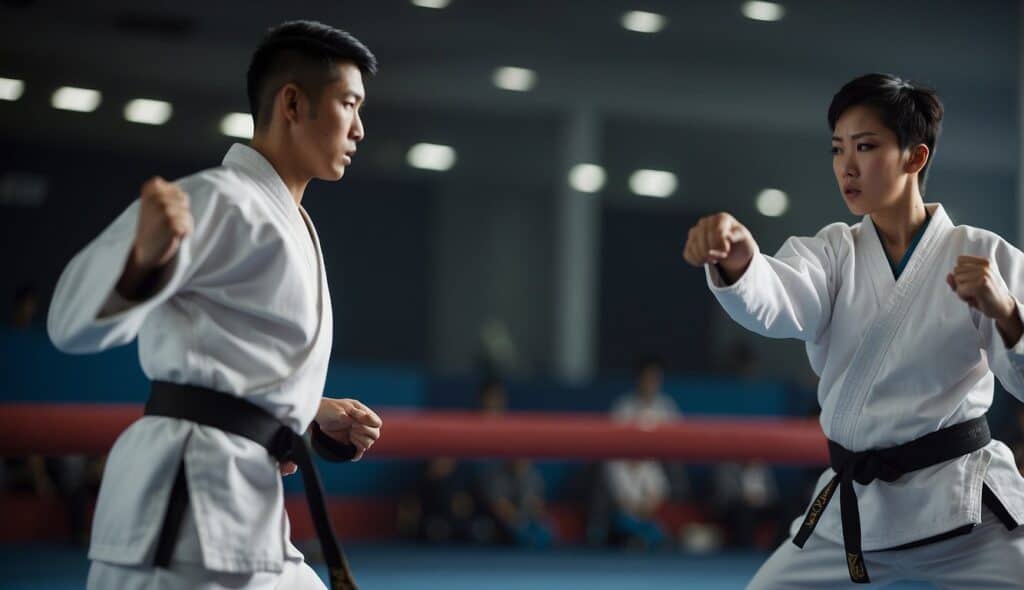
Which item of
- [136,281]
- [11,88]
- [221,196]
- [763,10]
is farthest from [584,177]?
[136,281]

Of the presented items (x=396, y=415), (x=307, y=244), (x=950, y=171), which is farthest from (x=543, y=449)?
(x=950, y=171)

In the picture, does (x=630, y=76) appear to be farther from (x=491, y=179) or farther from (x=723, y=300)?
(x=723, y=300)

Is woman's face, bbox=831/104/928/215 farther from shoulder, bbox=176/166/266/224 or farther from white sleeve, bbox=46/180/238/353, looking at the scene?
white sleeve, bbox=46/180/238/353

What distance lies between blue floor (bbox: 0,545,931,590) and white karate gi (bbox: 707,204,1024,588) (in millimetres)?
3499

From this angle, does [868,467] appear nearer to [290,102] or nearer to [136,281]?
[290,102]

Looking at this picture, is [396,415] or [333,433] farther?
[396,415]

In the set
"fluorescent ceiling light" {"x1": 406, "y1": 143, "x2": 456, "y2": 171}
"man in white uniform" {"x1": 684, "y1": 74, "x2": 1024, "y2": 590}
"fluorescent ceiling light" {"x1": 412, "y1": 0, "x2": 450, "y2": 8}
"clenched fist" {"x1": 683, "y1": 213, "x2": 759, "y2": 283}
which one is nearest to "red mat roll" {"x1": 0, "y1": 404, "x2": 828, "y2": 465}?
"man in white uniform" {"x1": 684, "y1": 74, "x2": 1024, "y2": 590}

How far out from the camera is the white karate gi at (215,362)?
1.85m

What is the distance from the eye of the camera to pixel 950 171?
46.1 ft

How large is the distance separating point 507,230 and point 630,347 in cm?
210

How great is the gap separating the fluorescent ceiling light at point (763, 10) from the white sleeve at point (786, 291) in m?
8.50

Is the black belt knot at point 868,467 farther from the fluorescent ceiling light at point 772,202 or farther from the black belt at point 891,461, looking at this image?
the fluorescent ceiling light at point 772,202

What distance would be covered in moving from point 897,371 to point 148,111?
1046 cm

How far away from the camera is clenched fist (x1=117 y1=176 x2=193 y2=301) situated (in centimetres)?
170
